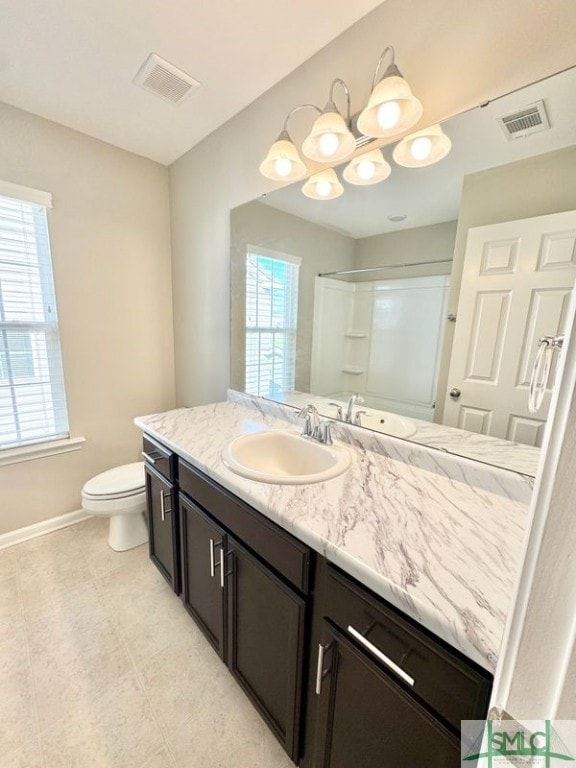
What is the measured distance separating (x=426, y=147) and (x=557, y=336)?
750mm

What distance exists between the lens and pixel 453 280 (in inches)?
42.1

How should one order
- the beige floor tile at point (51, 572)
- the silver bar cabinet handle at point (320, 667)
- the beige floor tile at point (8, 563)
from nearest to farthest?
the silver bar cabinet handle at point (320, 667) < the beige floor tile at point (51, 572) < the beige floor tile at point (8, 563)

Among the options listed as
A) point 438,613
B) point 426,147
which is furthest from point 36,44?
point 438,613

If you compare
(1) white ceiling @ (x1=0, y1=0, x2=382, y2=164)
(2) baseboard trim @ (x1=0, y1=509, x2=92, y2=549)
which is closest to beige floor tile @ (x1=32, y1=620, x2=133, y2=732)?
(2) baseboard trim @ (x1=0, y1=509, x2=92, y2=549)

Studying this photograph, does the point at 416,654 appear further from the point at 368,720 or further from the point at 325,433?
the point at 325,433

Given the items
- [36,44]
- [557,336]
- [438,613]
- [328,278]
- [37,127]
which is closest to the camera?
[438,613]

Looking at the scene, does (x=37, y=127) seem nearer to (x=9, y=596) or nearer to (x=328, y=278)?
(x=328, y=278)

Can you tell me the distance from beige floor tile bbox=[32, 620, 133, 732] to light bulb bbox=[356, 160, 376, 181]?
2194 mm

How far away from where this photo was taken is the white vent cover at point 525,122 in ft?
2.82

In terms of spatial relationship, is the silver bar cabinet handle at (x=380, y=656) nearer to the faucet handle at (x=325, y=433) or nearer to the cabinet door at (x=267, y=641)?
the cabinet door at (x=267, y=641)

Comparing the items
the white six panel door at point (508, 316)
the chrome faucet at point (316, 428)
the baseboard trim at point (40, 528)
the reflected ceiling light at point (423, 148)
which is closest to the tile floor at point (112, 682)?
the baseboard trim at point (40, 528)

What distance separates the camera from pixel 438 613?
54 cm

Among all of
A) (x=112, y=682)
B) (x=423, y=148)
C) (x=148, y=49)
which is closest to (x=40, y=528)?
(x=112, y=682)

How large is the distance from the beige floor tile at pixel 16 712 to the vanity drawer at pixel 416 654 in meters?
1.22
